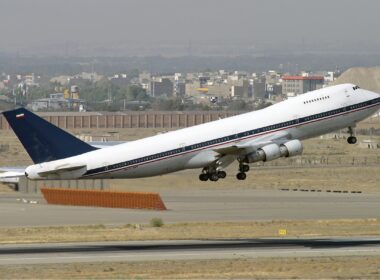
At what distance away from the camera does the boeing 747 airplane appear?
327 feet

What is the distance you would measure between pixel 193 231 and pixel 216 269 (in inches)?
1229

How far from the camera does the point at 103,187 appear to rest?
136250 mm

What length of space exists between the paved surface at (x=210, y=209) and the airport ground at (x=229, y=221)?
98 millimetres

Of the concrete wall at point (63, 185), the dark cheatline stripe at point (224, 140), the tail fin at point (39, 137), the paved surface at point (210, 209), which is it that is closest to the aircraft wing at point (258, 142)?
the dark cheatline stripe at point (224, 140)

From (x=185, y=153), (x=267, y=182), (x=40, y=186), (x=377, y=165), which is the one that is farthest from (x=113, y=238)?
(x=377, y=165)

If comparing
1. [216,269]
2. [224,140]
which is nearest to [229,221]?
[224,140]

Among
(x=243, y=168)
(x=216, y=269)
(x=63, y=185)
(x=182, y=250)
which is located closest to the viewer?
(x=216, y=269)

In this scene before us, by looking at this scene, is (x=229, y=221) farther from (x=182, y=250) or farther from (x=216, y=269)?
(x=216, y=269)

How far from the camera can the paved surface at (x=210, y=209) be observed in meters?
121

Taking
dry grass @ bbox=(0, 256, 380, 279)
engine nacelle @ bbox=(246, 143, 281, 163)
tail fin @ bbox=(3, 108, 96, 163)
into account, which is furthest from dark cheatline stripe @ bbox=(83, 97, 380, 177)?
dry grass @ bbox=(0, 256, 380, 279)

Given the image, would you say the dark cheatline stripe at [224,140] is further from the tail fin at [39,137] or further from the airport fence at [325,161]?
the airport fence at [325,161]

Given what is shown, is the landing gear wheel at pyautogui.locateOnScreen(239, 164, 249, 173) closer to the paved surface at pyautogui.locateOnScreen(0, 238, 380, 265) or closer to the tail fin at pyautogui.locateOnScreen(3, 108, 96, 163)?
the paved surface at pyautogui.locateOnScreen(0, 238, 380, 265)

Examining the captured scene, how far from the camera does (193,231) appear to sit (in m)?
109

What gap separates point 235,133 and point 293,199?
38.8 metres
